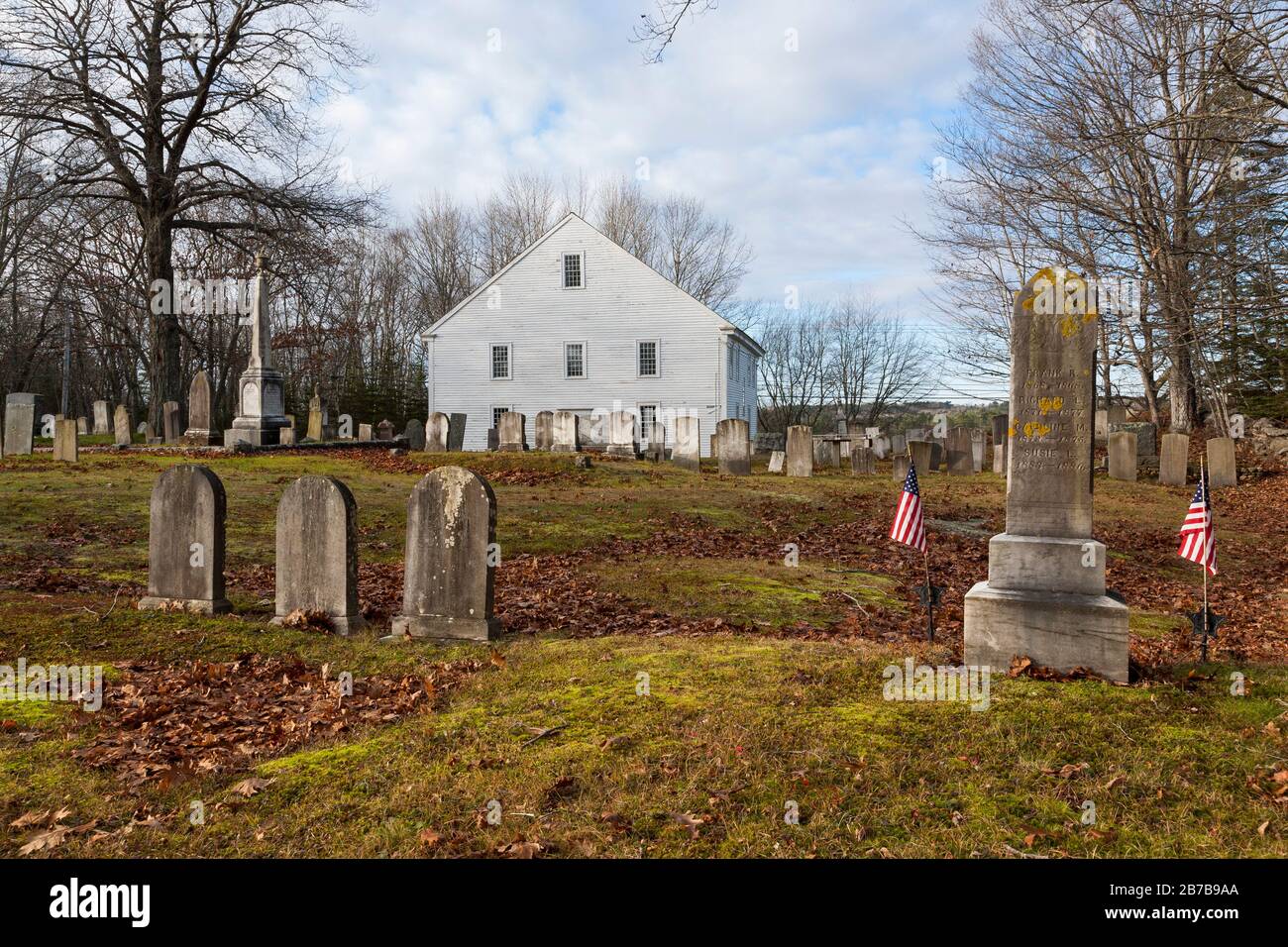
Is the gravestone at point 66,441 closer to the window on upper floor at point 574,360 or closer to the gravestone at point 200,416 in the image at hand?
the gravestone at point 200,416

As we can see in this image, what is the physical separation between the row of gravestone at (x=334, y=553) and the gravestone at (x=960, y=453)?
69.4ft

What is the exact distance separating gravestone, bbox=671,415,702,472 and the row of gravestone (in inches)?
632

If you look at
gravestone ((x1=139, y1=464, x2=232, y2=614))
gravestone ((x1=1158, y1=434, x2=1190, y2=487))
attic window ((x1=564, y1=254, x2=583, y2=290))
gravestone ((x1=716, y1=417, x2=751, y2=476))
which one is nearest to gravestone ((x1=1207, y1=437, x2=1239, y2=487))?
gravestone ((x1=1158, y1=434, x2=1190, y2=487))

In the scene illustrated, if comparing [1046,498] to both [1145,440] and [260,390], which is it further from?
[260,390]

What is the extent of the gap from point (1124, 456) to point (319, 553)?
21533mm

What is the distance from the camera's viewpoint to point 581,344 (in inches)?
1502

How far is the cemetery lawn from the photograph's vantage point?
13.8 feet

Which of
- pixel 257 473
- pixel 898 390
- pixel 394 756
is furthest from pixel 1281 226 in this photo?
pixel 898 390

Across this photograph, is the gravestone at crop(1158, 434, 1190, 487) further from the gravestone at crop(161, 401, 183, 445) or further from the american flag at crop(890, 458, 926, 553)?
the gravestone at crop(161, 401, 183, 445)

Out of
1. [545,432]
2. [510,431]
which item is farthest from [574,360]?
[510,431]

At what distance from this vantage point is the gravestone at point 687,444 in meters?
24.0

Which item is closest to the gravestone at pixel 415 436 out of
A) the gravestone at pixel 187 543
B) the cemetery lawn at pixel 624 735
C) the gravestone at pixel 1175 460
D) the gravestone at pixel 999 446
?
the gravestone at pixel 999 446

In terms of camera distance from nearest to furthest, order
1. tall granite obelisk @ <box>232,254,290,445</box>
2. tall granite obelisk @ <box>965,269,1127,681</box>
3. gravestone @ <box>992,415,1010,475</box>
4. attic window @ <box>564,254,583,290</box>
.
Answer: tall granite obelisk @ <box>965,269,1127,681</box> → tall granite obelisk @ <box>232,254,290,445</box> → gravestone @ <box>992,415,1010,475</box> → attic window @ <box>564,254,583,290</box>
